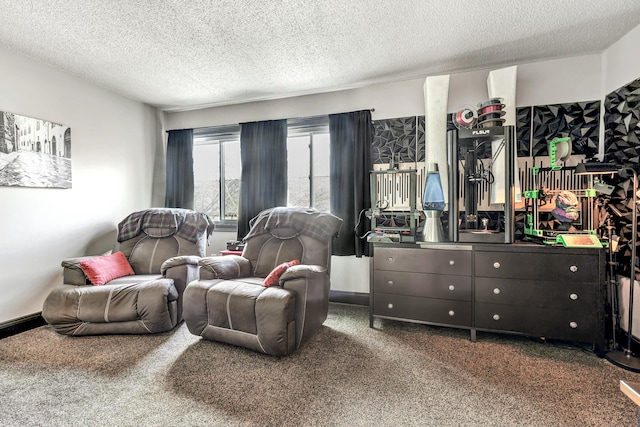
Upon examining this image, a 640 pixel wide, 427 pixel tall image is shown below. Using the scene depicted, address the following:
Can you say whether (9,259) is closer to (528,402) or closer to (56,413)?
(56,413)

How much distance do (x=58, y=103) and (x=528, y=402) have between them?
4472mm

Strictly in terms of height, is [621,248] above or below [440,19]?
below

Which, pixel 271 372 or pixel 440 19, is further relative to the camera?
pixel 440 19

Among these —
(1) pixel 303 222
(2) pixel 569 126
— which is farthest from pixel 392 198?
(2) pixel 569 126

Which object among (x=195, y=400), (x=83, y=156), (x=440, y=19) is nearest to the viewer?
(x=195, y=400)

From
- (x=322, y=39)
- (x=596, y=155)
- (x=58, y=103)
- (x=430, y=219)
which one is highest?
(x=322, y=39)

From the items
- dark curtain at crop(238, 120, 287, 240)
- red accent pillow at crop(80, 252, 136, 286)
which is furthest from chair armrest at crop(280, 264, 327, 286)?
red accent pillow at crop(80, 252, 136, 286)

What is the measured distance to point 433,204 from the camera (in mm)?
2621

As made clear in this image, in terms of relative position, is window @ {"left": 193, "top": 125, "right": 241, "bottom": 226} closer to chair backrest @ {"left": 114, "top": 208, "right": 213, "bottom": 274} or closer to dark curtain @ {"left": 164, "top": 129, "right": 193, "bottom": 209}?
dark curtain @ {"left": 164, "top": 129, "right": 193, "bottom": 209}

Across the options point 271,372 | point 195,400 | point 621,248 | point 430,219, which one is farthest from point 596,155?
point 195,400

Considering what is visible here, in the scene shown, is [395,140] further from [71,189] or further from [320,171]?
[71,189]

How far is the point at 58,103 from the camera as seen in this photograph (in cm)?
297

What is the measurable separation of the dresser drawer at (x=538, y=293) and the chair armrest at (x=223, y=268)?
1990mm

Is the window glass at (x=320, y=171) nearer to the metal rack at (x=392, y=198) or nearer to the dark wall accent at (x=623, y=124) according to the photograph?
the metal rack at (x=392, y=198)
